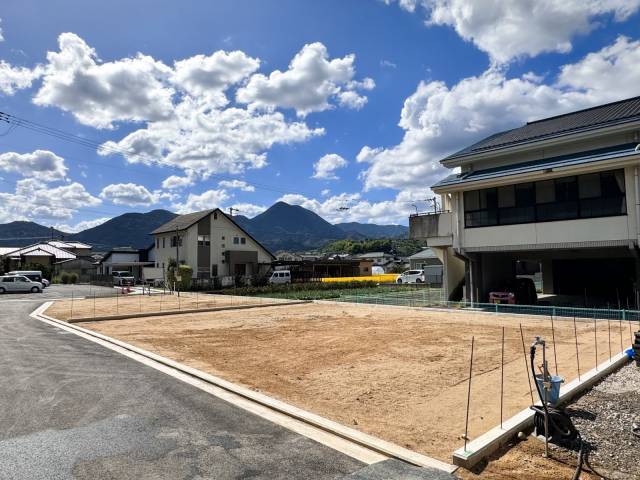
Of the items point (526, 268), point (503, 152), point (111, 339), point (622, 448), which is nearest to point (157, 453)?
point (622, 448)

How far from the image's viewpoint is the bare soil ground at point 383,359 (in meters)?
5.73

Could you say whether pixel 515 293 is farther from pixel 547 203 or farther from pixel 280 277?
pixel 280 277

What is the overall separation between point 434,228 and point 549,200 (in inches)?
200

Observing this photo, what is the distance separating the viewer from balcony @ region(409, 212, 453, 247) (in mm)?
20000

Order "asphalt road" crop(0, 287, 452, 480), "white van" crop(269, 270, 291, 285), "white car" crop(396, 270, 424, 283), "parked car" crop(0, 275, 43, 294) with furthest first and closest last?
"white van" crop(269, 270, 291, 285)
"white car" crop(396, 270, 424, 283)
"parked car" crop(0, 275, 43, 294)
"asphalt road" crop(0, 287, 452, 480)

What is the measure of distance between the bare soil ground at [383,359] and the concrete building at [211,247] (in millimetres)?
25799

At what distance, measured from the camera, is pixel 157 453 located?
14.7 ft

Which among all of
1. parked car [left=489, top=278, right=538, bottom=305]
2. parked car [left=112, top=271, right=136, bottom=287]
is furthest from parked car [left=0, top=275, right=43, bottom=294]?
parked car [left=489, top=278, right=538, bottom=305]

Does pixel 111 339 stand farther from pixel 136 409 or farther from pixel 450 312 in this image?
pixel 450 312

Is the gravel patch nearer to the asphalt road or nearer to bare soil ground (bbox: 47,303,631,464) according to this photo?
bare soil ground (bbox: 47,303,631,464)

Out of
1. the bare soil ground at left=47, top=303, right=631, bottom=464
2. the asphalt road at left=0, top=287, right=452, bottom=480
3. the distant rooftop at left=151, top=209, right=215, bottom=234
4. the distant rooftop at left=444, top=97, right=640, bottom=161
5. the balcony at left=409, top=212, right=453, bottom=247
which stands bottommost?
the bare soil ground at left=47, top=303, right=631, bottom=464

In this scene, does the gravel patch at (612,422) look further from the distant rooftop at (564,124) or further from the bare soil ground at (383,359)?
the distant rooftop at (564,124)

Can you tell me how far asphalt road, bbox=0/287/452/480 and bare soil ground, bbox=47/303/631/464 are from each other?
0.98 m

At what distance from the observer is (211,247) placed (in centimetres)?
4400
